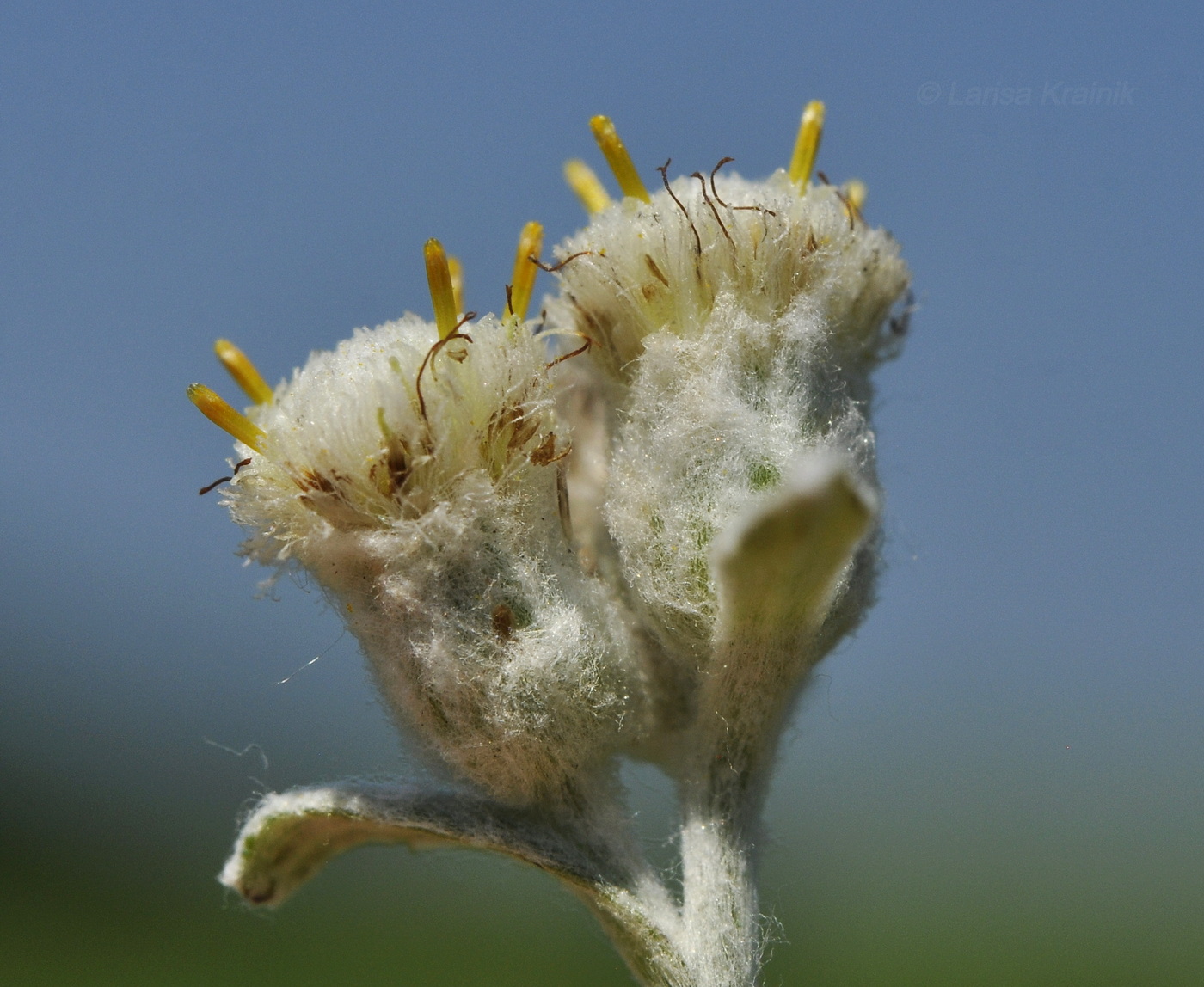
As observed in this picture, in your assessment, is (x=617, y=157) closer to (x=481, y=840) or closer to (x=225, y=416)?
(x=225, y=416)

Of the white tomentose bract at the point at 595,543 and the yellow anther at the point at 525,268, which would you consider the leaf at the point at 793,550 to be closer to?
the white tomentose bract at the point at 595,543

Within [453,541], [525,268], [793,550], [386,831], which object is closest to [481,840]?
[386,831]

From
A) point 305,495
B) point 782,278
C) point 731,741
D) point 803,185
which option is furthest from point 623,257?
point 731,741

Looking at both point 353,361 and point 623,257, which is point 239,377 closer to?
point 353,361

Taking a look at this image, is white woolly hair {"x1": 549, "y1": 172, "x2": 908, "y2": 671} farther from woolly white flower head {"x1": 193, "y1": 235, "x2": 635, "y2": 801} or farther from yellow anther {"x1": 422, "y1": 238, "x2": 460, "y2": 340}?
yellow anther {"x1": 422, "y1": 238, "x2": 460, "y2": 340}

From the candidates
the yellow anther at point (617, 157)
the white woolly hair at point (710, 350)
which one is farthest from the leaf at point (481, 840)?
the yellow anther at point (617, 157)

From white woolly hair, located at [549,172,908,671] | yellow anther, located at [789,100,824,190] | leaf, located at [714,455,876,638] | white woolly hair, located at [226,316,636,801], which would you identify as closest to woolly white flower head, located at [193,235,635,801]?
white woolly hair, located at [226,316,636,801]
